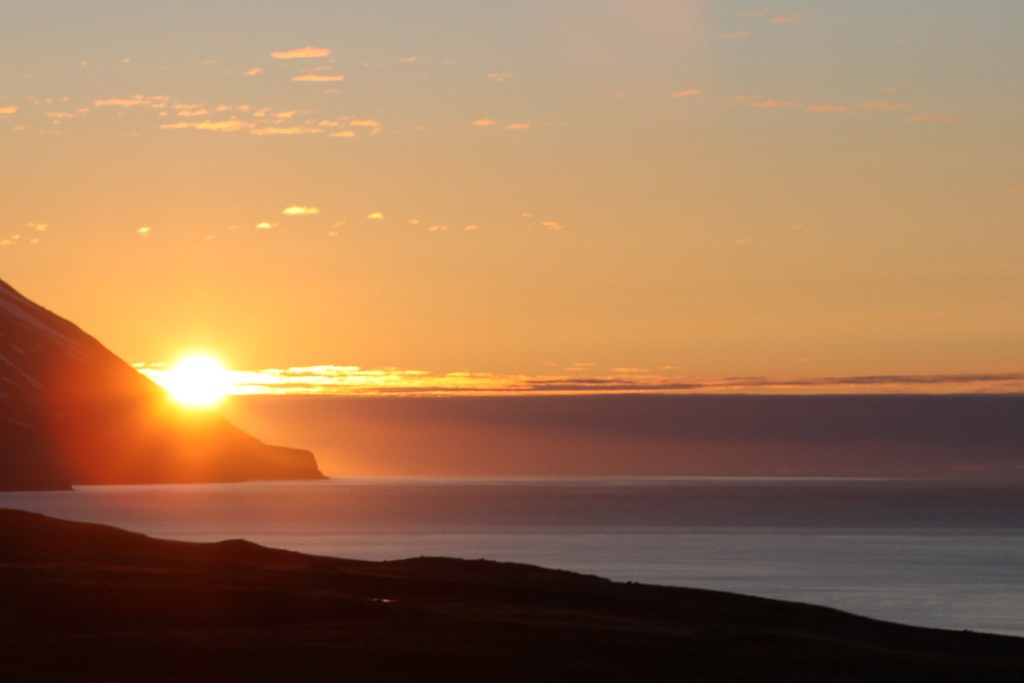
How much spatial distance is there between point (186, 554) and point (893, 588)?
167 feet

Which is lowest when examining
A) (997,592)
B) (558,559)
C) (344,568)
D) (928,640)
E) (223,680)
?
(223,680)

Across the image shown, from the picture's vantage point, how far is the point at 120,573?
6488 cm

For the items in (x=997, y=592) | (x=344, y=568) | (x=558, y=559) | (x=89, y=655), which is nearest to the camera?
(x=89, y=655)

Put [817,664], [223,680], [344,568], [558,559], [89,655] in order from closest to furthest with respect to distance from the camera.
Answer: [223,680]
[89,655]
[817,664]
[344,568]
[558,559]

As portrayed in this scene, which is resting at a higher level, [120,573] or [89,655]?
[120,573]

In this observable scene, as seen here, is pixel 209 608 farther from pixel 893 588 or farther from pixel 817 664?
pixel 893 588

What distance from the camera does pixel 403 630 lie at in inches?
2082

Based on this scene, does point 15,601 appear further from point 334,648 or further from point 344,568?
point 344,568

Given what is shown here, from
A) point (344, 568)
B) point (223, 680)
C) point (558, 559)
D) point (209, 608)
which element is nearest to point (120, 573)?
point (209, 608)

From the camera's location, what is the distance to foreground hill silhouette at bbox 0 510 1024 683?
1828 inches

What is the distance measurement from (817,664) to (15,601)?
26908 millimetres

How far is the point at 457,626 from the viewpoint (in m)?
54.3

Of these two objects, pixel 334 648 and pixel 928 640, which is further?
pixel 928 640

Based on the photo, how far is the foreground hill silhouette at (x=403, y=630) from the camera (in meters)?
46.4
